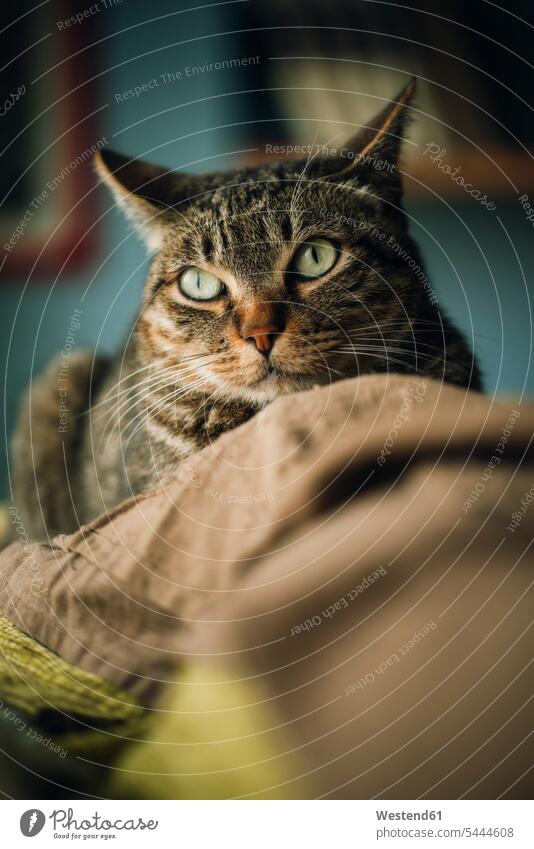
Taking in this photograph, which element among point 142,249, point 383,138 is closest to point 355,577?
point 383,138

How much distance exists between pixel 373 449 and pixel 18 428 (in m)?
0.87

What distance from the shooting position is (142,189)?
912mm

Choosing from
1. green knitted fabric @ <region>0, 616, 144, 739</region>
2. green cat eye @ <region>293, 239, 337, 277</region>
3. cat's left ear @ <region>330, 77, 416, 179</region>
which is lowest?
green knitted fabric @ <region>0, 616, 144, 739</region>

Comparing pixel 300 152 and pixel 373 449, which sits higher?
pixel 300 152

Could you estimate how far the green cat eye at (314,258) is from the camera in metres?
0.84

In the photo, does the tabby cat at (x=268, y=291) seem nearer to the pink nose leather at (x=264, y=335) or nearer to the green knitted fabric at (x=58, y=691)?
the pink nose leather at (x=264, y=335)

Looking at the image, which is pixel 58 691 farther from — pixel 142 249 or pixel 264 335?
pixel 142 249

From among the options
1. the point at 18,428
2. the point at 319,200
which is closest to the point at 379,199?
the point at 319,200

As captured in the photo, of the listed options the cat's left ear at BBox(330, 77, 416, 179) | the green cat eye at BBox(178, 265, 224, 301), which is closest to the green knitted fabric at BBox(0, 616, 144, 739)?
the green cat eye at BBox(178, 265, 224, 301)

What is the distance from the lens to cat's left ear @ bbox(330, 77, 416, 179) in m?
0.83

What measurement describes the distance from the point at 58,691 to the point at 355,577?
0.29 meters

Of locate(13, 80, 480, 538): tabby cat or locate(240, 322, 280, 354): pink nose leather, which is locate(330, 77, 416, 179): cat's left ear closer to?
locate(13, 80, 480, 538): tabby cat
